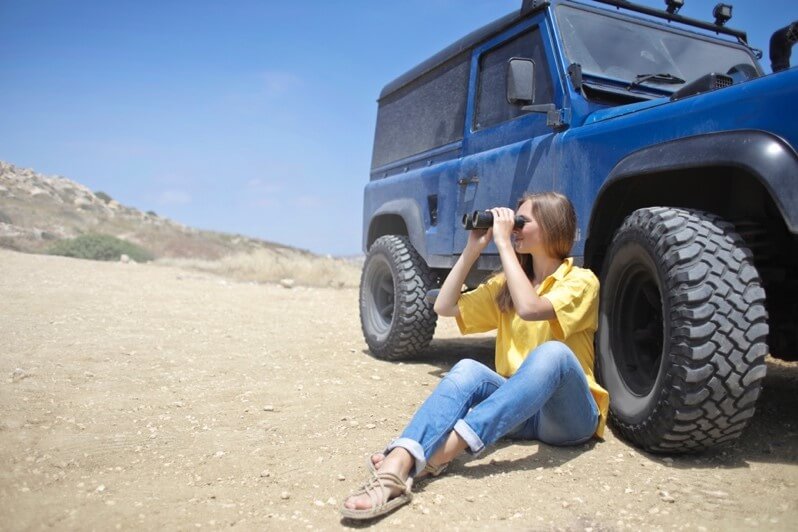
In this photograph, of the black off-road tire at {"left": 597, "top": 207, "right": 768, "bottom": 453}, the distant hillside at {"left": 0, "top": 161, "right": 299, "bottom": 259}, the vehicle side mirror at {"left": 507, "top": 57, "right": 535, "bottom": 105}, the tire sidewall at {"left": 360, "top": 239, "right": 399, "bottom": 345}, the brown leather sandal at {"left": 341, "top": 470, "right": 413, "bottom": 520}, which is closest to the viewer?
the brown leather sandal at {"left": 341, "top": 470, "right": 413, "bottom": 520}

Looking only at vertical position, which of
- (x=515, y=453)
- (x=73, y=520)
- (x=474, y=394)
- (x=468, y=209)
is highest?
(x=468, y=209)

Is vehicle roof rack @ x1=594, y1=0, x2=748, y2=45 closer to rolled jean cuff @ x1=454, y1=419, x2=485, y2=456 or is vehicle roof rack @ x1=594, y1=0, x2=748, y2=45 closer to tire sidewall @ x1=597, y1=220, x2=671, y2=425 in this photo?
tire sidewall @ x1=597, y1=220, x2=671, y2=425

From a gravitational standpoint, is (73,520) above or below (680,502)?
below

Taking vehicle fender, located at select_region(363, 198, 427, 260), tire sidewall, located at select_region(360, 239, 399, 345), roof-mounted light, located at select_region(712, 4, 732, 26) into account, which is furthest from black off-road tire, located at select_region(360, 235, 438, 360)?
roof-mounted light, located at select_region(712, 4, 732, 26)

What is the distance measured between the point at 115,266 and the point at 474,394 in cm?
1169

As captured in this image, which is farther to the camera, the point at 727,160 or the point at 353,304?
the point at 353,304

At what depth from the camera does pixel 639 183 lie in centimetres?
323

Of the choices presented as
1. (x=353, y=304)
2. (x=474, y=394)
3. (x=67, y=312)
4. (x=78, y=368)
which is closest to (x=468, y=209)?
(x=474, y=394)

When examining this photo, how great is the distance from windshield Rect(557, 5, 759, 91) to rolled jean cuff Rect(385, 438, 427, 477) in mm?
2298

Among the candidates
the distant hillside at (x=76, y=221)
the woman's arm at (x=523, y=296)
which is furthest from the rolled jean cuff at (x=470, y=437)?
the distant hillside at (x=76, y=221)

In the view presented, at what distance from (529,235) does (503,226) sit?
158 millimetres

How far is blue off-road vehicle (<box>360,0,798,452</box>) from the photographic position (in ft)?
8.10

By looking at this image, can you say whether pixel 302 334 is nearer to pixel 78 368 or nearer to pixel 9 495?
pixel 78 368

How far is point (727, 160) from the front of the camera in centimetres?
251
